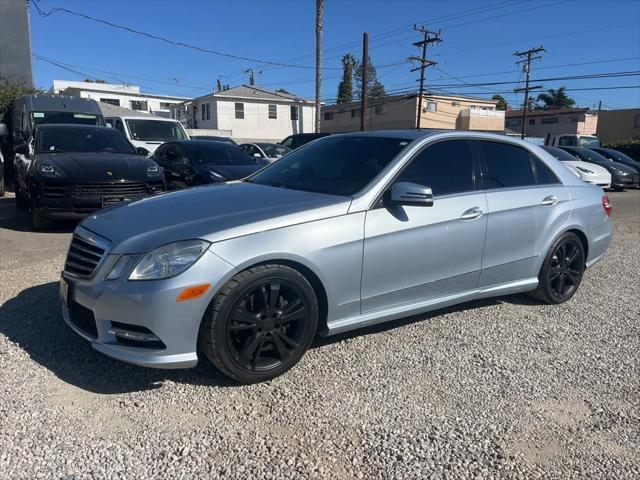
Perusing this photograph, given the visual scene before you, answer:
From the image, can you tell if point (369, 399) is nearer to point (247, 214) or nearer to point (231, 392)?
point (231, 392)

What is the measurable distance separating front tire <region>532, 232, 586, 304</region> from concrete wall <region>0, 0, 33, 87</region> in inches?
996

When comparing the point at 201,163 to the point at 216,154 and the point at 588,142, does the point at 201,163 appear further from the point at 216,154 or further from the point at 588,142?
the point at 588,142

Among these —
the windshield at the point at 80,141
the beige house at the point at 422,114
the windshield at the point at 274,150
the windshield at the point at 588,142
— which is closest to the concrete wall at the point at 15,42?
the windshield at the point at 274,150

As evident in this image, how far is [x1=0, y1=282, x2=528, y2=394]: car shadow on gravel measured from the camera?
316 cm

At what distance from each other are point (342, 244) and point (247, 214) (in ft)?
2.09

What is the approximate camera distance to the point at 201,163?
31.2ft

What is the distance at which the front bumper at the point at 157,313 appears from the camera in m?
2.81

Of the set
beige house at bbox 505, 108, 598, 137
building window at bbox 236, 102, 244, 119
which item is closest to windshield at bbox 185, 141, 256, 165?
building window at bbox 236, 102, 244, 119

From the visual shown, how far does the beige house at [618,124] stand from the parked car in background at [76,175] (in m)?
56.2

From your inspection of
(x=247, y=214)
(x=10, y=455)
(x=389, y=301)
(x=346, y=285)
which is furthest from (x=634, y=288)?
(x=10, y=455)

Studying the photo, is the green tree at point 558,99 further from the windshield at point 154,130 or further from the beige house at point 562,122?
the windshield at point 154,130

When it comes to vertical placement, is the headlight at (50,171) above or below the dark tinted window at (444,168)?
below

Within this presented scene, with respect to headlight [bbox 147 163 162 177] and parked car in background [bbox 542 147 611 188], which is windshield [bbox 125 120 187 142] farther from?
parked car in background [bbox 542 147 611 188]

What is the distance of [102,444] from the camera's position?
256 centimetres
